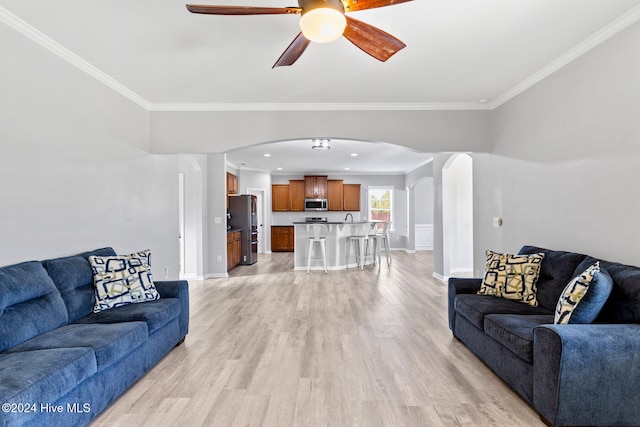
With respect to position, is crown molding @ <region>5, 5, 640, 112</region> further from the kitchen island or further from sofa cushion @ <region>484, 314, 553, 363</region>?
the kitchen island

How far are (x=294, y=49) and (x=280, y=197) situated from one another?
883 cm

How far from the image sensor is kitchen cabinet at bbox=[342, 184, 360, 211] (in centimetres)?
1108

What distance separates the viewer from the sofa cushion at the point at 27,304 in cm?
207

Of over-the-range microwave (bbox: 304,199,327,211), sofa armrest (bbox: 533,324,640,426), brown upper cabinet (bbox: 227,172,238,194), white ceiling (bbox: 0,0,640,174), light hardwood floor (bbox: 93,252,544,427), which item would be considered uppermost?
white ceiling (bbox: 0,0,640,174)

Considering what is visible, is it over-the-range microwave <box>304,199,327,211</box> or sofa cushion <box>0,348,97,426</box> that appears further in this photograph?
over-the-range microwave <box>304,199,327,211</box>

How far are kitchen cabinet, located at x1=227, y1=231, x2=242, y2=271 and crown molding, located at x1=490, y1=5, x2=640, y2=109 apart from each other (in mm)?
5460

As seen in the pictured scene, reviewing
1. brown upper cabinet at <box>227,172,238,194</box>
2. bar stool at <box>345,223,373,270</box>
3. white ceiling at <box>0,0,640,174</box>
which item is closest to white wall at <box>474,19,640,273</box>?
white ceiling at <box>0,0,640,174</box>

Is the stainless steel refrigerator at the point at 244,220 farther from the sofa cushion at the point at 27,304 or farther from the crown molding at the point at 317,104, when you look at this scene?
the sofa cushion at the point at 27,304

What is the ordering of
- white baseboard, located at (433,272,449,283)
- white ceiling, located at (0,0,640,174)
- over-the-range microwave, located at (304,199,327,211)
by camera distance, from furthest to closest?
over-the-range microwave, located at (304,199,327,211)
white baseboard, located at (433,272,449,283)
white ceiling, located at (0,0,640,174)

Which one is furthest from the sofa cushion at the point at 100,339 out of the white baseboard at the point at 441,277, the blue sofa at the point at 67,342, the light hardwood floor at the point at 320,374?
the white baseboard at the point at 441,277

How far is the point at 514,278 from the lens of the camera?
3.03 metres

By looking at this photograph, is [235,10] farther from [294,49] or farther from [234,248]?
[234,248]

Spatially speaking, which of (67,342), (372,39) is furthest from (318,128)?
(67,342)

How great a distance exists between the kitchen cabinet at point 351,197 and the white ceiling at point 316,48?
22.0 ft
